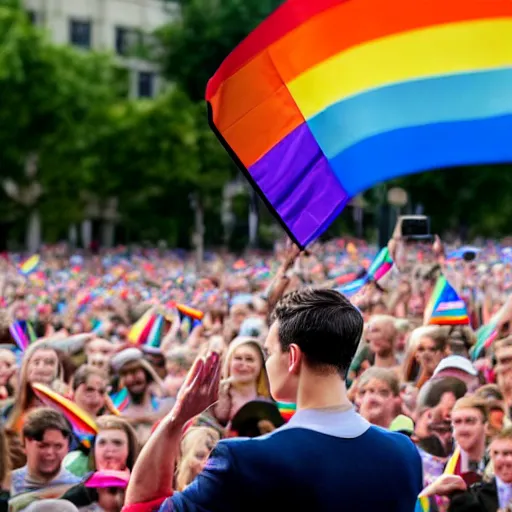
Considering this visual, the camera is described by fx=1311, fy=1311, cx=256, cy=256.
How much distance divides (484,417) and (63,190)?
4360 centimetres

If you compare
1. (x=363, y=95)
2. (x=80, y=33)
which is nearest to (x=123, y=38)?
(x=80, y=33)

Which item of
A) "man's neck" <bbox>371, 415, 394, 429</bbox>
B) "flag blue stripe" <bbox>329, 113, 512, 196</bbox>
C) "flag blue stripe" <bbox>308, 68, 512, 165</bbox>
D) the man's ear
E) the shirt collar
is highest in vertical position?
"flag blue stripe" <bbox>308, 68, 512, 165</bbox>

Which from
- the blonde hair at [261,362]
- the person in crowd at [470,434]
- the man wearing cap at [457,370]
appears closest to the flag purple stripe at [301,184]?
the person in crowd at [470,434]

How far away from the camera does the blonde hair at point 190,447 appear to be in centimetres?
563

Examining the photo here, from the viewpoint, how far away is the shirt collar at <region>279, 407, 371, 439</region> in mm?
3094

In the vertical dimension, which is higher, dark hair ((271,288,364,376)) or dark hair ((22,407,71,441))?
dark hair ((271,288,364,376))

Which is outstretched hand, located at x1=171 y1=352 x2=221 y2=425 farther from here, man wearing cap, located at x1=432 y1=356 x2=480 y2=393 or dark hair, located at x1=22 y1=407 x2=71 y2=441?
man wearing cap, located at x1=432 y1=356 x2=480 y2=393

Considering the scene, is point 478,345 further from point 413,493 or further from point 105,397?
point 413,493

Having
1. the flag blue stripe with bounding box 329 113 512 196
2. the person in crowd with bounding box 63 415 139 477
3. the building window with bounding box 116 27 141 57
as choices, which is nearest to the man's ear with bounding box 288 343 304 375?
the flag blue stripe with bounding box 329 113 512 196

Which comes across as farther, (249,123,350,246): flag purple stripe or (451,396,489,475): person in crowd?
(451,396,489,475): person in crowd

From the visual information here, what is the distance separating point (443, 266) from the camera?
35.8 feet

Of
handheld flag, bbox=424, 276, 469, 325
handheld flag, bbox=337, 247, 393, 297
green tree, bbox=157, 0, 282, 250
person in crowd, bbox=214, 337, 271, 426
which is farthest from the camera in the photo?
green tree, bbox=157, 0, 282, 250

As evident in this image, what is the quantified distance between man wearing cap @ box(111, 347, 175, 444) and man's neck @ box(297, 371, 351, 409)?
15.2ft

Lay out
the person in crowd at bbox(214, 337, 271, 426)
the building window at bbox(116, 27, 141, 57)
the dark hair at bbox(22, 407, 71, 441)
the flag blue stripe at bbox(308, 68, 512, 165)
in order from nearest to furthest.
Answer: the flag blue stripe at bbox(308, 68, 512, 165)
the dark hair at bbox(22, 407, 71, 441)
the person in crowd at bbox(214, 337, 271, 426)
the building window at bbox(116, 27, 141, 57)
